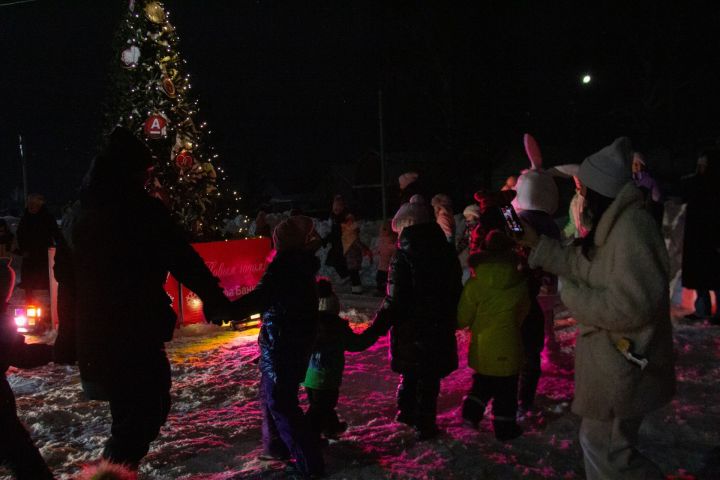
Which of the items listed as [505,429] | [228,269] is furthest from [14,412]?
[228,269]

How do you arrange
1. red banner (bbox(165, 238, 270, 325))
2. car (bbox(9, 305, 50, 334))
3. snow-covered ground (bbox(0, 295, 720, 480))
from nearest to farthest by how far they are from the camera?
snow-covered ground (bbox(0, 295, 720, 480)) < car (bbox(9, 305, 50, 334)) < red banner (bbox(165, 238, 270, 325))

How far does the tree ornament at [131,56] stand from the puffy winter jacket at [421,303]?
287 inches

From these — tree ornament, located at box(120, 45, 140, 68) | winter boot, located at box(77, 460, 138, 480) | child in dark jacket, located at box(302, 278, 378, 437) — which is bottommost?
winter boot, located at box(77, 460, 138, 480)

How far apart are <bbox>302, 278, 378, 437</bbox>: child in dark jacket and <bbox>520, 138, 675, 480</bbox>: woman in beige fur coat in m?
1.78

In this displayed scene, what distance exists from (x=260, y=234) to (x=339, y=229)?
1871mm

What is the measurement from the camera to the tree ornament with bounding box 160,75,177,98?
1013 centimetres

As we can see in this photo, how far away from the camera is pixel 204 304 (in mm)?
3422

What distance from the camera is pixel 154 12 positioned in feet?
32.8

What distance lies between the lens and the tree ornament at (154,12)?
995 centimetres

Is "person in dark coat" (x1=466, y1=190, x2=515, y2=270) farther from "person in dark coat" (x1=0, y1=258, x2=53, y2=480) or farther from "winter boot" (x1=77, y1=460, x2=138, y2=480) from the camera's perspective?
"person in dark coat" (x1=0, y1=258, x2=53, y2=480)

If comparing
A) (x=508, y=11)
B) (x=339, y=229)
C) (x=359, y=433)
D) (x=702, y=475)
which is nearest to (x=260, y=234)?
(x=339, y=229)

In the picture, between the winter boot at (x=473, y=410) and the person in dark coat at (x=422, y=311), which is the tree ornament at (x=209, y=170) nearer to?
the person in dark coat at (x=422, y=311)

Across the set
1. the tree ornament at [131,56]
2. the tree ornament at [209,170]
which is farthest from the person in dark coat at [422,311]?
the tree ornament at [131,56]

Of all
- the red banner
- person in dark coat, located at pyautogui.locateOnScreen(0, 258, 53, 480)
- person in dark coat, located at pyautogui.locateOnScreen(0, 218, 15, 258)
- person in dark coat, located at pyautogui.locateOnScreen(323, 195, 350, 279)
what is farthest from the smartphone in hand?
person in dark coat, located at pyautogui.locateOnScreen(0, 218, 15, 258)
